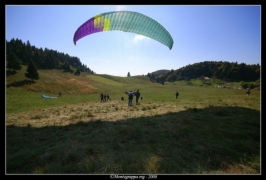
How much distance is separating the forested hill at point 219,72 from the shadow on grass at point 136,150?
136 metres

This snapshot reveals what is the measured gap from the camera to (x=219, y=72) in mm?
152125

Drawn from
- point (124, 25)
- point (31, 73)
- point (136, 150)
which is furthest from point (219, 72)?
point (136, 150)


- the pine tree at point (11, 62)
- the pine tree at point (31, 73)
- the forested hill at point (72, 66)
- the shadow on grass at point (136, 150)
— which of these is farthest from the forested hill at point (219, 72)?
the shadow on grass at point (136, 150)

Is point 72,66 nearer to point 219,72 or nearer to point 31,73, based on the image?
point 31,73

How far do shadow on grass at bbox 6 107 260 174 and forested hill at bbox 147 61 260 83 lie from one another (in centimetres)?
13623

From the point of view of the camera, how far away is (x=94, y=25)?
468 inches

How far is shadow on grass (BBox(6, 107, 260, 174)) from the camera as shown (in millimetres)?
4852

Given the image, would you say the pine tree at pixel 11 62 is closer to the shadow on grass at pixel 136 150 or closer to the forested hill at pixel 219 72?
the shadow on grass at pixel 136 150

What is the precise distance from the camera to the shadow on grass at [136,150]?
15.9 feet

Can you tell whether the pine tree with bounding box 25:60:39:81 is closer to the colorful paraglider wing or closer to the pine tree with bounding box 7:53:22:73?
the pine tree with bounding box 7:53:22:73

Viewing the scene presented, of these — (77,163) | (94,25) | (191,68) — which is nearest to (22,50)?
(94,25)

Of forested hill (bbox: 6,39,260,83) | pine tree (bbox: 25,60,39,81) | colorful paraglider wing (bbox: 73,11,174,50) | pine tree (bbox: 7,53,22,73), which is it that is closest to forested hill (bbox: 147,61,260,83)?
forested hill (bbox: 6,39,260,83)
